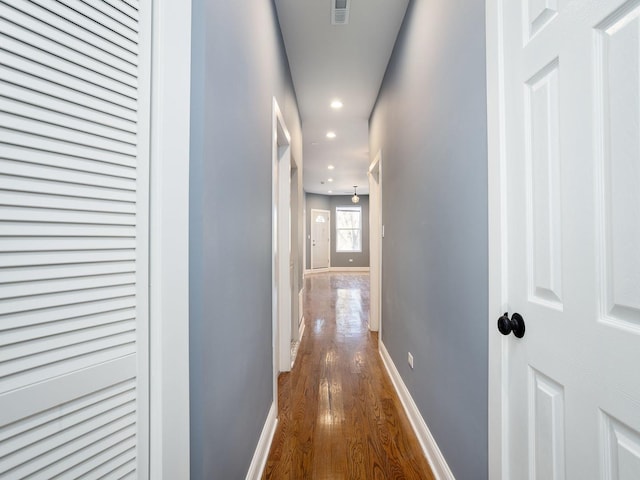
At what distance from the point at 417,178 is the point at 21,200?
5.74 feet

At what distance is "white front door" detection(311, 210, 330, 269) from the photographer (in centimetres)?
1035

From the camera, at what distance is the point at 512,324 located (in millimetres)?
858

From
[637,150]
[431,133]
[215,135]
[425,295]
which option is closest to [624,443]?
[637,150]

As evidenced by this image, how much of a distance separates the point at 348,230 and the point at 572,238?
10.4 metres

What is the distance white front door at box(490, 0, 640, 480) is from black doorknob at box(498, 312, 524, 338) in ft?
0.06

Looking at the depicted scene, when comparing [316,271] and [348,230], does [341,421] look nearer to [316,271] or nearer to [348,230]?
[316,271]

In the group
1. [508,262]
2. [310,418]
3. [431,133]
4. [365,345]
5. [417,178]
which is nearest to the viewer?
[508,262]

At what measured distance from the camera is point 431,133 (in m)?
1.55

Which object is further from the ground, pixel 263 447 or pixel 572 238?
pixel 572 238

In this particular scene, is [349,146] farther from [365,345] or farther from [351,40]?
[365,345]

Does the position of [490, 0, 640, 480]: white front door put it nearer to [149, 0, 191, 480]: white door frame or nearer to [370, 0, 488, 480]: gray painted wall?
[370, 0, 488, 480]: gray painted wall

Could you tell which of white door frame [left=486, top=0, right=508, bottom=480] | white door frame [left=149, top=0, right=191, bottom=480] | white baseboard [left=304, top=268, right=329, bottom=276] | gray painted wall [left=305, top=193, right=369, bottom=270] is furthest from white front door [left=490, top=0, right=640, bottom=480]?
gray painted wall [left=305, top=193, right=369, bottom=270]

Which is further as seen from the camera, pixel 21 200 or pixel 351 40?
pixel 351 40

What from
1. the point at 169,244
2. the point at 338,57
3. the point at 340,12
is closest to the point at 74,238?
the point at 169,244
